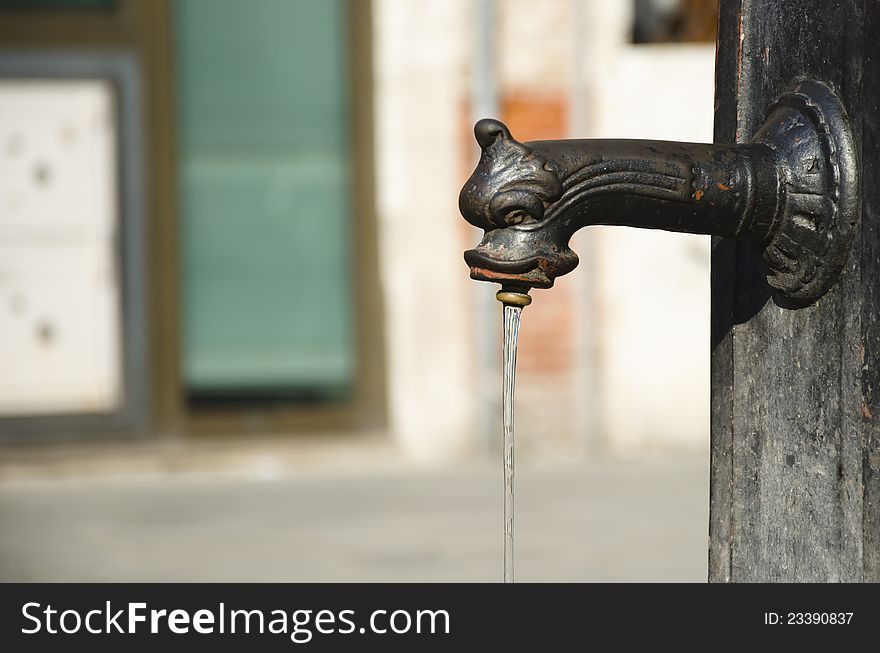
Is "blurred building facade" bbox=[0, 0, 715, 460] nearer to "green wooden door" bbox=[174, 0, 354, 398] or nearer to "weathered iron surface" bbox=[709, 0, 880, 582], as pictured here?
"green wooden door" bbox=[174, 0, 354, 398]

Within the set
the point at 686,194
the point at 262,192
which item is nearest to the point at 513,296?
the point at 686,194

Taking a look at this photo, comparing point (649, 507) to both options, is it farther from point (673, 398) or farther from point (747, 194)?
point (747, 194)

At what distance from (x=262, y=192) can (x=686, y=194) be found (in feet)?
20.5

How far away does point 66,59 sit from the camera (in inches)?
299

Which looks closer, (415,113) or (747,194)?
(747,194)

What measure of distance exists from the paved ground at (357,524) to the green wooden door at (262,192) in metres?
0.71

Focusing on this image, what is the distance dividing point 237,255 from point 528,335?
166 cm

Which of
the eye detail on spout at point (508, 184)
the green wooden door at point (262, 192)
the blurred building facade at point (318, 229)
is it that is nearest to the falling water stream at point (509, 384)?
the eye detail on spout at point (508, 184)

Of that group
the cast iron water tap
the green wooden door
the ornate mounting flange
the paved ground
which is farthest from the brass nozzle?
the green wooden door

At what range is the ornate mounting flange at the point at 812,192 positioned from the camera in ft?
Result: 5.81

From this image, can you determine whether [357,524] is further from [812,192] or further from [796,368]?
[812,192]

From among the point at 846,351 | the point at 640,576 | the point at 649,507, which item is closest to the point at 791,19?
the point at 846,351

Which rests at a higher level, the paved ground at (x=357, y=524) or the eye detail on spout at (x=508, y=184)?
the eye detail on spout at (x=508, y=184)

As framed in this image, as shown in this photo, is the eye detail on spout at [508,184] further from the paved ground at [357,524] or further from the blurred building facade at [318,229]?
the blurred building facade at [318,229]
